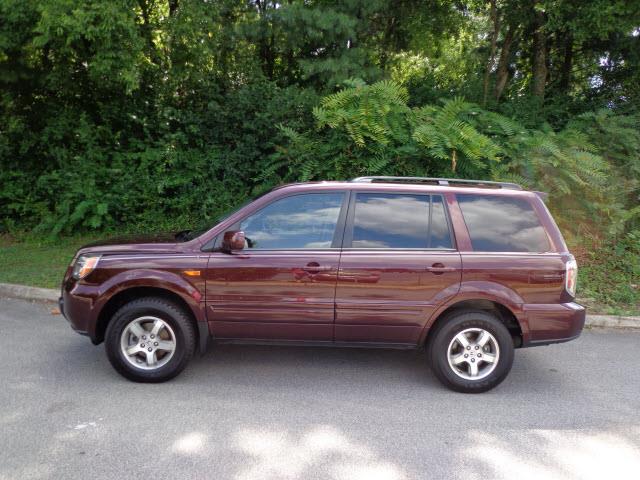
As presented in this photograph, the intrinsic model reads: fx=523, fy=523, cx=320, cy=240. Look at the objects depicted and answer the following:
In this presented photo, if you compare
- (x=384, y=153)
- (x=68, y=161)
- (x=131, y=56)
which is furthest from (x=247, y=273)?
(x=68, y=161)

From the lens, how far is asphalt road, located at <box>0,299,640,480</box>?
330cm

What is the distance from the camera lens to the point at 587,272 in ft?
26.4

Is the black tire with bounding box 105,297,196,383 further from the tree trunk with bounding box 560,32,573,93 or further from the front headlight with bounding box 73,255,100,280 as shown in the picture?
the tree trunk with bounding box 560,32,573,93

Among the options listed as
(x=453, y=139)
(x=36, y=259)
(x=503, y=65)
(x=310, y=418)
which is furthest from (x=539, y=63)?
(x=36, y=259)

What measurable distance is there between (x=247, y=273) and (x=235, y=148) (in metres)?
6.87

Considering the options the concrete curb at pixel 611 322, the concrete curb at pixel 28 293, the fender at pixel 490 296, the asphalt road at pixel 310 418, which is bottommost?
the asphalt road at pixel 310 418

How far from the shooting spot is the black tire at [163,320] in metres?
4.46

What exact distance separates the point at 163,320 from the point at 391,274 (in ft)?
6.52

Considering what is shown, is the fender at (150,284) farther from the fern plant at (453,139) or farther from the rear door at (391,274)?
the fern plant at (453,139)

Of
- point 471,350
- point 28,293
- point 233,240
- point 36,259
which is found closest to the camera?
point 233,240

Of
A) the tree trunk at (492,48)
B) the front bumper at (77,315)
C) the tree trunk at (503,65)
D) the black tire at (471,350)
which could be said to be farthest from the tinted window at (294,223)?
the tree trunk at (503,65)

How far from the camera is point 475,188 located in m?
4.66

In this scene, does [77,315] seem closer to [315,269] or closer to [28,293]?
[315,269]

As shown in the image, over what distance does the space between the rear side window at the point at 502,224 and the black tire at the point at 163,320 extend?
2.60 meters
